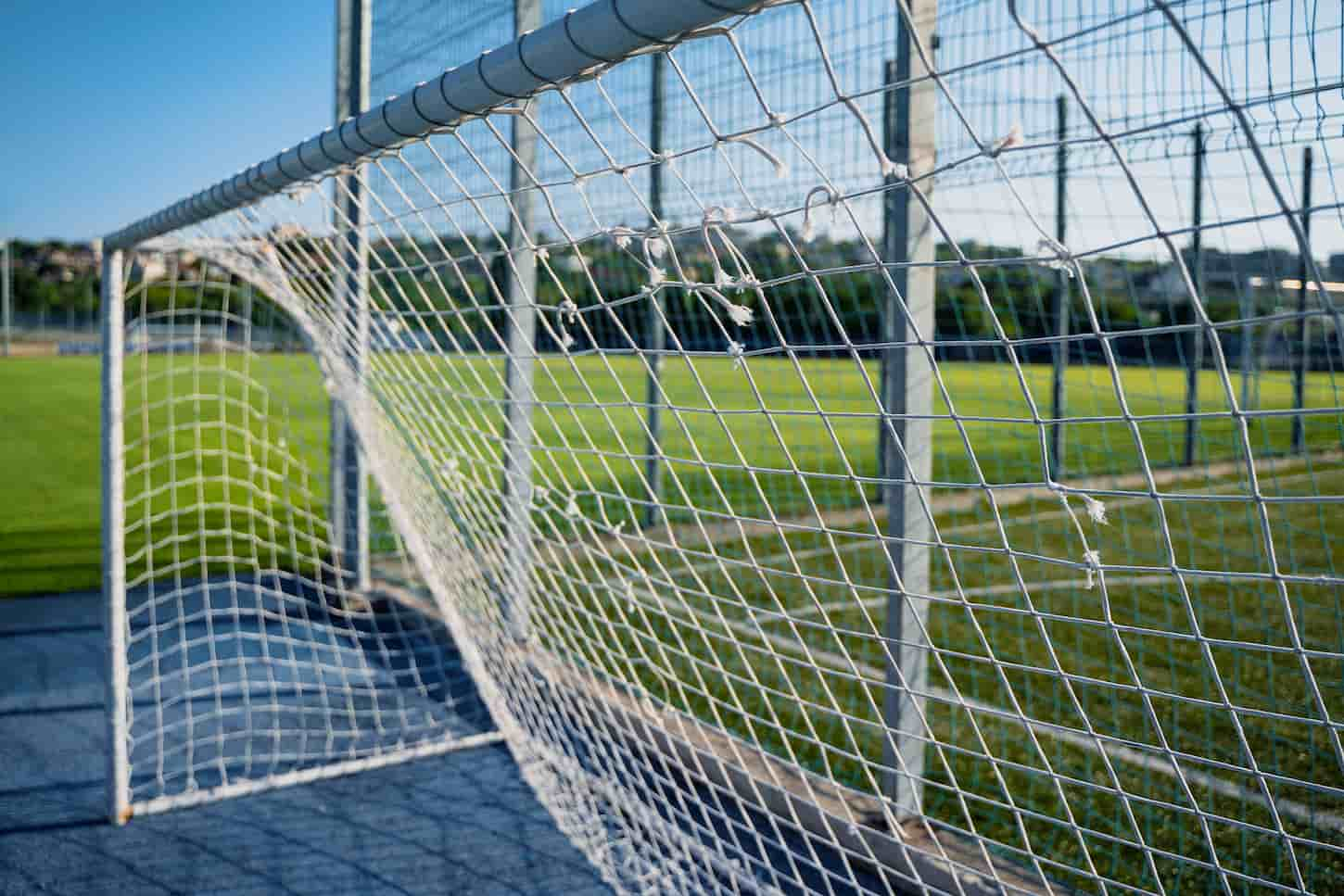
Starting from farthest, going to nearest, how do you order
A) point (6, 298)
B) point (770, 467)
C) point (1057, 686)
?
1. point (6, 298)
2. point (770, 467)
3. point (1057, 686)

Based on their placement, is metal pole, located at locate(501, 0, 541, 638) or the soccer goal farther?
metal pole, located at locate(501, 0, 541, 638)

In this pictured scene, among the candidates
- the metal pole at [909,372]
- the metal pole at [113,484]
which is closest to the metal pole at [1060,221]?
the metal pole at [909,372]

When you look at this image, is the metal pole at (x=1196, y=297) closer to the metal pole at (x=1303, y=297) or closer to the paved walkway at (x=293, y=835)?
the metal pole at (x=1303, y=297)

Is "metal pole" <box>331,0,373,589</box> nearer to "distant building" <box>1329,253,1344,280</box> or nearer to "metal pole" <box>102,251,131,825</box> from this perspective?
"metal pole" <box>102,251,131,825</box>

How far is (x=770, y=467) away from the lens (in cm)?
384

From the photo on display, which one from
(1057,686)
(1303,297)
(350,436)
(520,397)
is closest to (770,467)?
(520,397)

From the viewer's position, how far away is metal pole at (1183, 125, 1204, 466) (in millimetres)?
1917

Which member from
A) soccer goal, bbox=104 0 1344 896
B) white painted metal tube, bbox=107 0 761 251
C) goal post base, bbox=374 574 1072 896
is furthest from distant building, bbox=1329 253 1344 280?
white painted metal tube, bbox=107 0 761 251

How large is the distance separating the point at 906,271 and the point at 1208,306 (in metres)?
4.65

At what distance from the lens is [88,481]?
8.07 metres

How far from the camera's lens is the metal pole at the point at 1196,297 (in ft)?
6.29

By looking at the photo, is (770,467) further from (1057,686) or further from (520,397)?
(1057,686)

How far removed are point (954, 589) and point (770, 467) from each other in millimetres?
1861

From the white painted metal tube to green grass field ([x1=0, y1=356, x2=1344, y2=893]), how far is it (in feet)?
1.48
